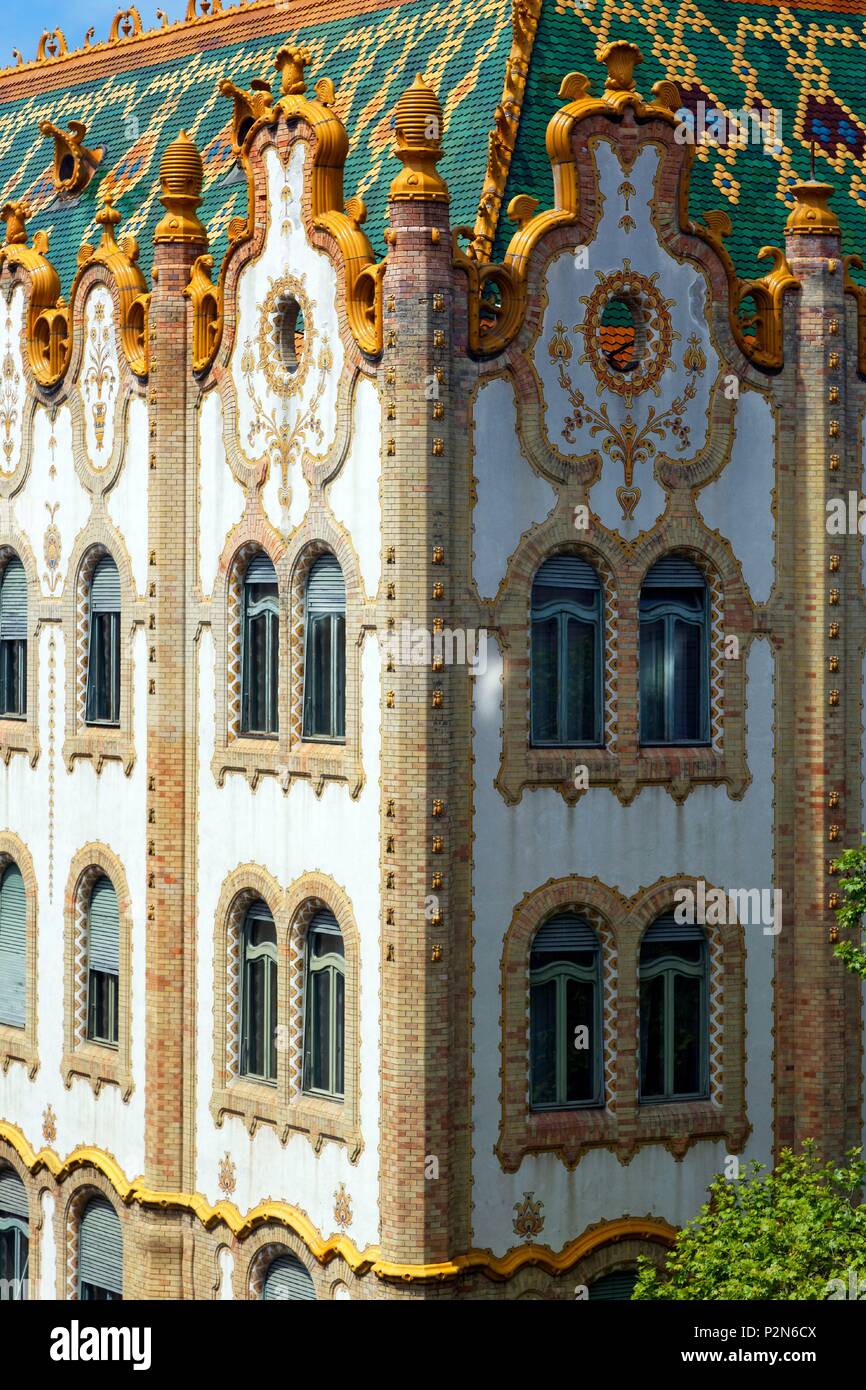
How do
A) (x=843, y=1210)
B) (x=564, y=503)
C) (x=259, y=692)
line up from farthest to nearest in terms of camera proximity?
(x=259, y=692)
(x=564, y=503)
(x=843, y=1210)

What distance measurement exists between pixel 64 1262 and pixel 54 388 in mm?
13335

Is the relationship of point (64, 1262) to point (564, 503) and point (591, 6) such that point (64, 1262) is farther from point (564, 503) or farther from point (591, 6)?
point (591, 6)

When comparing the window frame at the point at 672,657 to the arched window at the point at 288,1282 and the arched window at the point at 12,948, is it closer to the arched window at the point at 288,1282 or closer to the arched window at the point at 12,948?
the arched window at the point at 288,1282

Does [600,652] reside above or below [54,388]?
below

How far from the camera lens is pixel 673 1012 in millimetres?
32281

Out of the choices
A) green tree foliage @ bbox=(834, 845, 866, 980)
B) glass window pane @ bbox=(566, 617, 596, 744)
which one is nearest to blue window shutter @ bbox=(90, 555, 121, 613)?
glass window pane @ bbox=(566, 617, 596, 744)

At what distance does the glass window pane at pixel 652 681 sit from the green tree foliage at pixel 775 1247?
5.78 meters

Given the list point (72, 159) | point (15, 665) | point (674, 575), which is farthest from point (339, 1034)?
point (72, 159)

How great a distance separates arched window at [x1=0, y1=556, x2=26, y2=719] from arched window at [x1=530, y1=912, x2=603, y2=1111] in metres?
11.6

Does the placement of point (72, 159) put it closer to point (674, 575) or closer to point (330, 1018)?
point (674, 575)

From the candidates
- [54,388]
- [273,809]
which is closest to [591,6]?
[54,388]

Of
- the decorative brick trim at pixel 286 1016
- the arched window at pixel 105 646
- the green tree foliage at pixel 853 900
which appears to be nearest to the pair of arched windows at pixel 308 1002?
the decorative brick trim at pixel 286 1016

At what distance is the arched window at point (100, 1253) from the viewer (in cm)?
3628

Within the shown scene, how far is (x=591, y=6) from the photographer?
117ft
